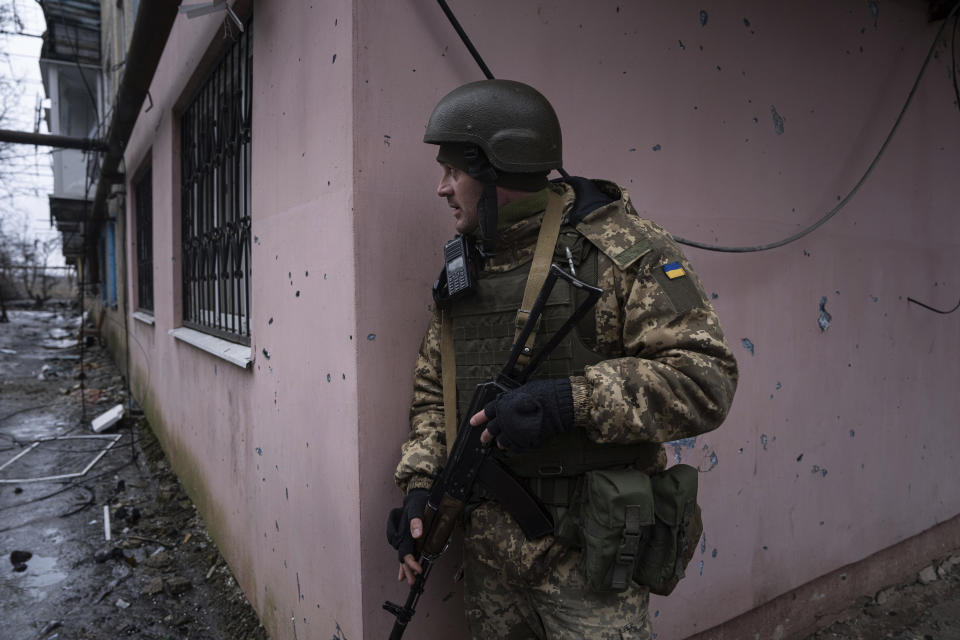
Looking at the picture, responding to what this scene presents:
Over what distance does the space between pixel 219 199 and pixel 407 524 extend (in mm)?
2573

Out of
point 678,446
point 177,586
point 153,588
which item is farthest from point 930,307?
point 153,588

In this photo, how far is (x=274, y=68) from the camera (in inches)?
86.8

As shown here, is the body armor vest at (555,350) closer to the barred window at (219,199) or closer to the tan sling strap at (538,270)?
the tan sling strap at (538,270)

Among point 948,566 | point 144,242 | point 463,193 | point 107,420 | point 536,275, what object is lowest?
point 948,566

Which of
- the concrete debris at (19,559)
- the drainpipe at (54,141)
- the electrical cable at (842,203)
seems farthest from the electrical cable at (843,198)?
the drainpipe at (54,141)

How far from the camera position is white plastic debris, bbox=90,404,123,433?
593cm

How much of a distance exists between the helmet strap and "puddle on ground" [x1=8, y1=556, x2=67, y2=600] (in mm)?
3131

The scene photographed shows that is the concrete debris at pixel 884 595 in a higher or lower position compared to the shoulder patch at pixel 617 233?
lower

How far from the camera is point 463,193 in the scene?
1.46 metres

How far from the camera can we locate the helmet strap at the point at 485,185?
1408 millimetres

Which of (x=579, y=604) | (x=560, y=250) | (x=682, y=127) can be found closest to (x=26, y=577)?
(x=579, y=604)

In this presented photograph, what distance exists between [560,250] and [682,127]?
1.18 m

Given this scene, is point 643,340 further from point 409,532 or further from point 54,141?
point 54,141

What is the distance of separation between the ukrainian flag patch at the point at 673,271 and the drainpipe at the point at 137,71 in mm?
3569
